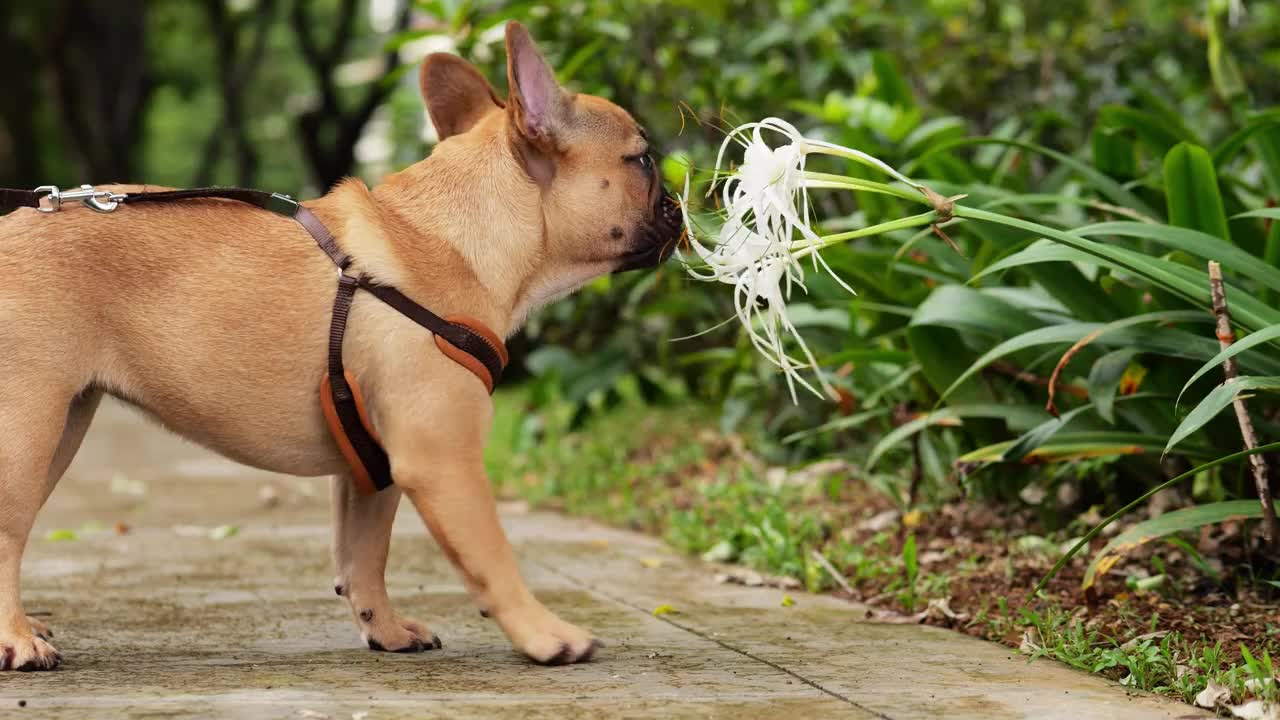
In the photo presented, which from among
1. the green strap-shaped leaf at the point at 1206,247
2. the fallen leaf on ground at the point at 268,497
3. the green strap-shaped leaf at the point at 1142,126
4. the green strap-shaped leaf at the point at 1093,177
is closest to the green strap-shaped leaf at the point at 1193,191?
the green strap-shaped leaf at the point at 1093,177

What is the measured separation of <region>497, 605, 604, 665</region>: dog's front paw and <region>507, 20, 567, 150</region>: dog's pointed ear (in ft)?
4.08

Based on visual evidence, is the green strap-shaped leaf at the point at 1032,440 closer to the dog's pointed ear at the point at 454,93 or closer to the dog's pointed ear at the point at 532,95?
the dog's pointed ear at the point at 532,95

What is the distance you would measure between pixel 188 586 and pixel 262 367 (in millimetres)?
1639

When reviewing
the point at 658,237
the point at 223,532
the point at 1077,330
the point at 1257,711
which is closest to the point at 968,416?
the point at 1077,330

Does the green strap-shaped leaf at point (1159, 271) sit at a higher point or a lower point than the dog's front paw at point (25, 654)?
higher

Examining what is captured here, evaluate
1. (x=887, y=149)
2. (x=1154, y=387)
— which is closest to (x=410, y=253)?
(x=1154, y=387)

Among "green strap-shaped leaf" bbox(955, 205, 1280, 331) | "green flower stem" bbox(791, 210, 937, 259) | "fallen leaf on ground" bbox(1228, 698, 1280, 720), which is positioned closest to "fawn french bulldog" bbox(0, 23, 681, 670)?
"green flower stem" bbox(791, 210, 937, 259)

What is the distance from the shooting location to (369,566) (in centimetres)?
408

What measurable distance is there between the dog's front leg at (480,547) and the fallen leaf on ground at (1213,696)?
1.44 m

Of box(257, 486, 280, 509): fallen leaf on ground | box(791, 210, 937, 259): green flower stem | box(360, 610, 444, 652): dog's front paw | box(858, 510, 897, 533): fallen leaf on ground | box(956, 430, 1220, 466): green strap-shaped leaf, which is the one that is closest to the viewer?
box(791, 210, 937, 259): green flower stem

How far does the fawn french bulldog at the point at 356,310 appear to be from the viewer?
3582 millimetres

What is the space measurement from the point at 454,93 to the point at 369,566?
1409 mm

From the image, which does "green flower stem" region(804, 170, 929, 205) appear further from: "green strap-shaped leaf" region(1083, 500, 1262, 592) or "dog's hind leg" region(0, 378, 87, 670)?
"dog's hind leg" region(0, 378, 87, 670)

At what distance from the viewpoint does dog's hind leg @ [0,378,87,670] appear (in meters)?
3.51
